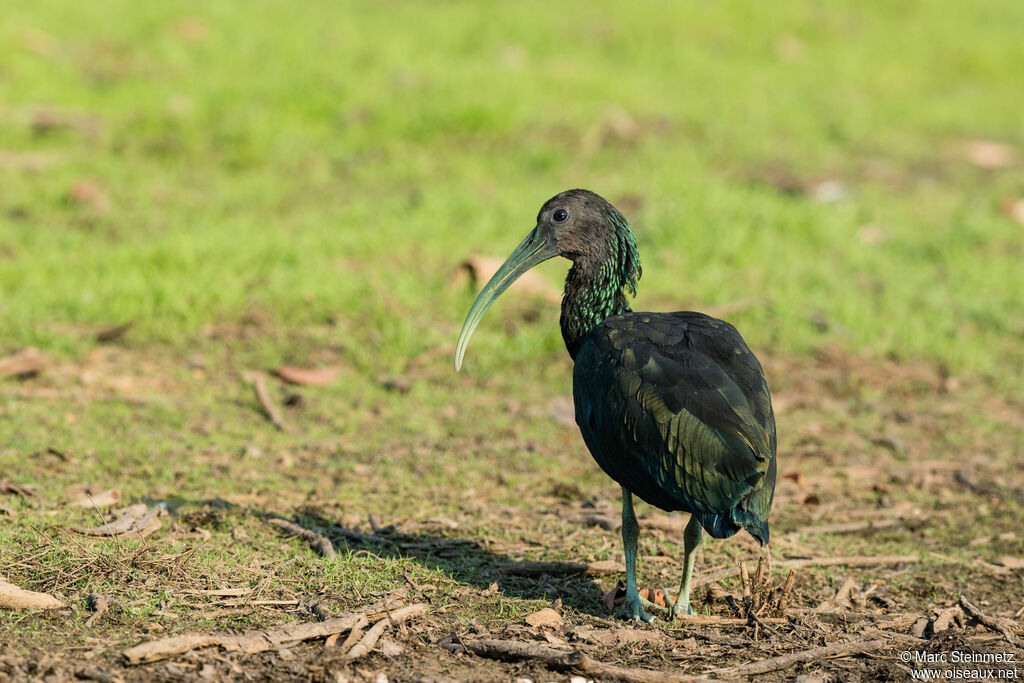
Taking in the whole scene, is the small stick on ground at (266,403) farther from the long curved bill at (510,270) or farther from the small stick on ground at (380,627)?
the small stick on ground at (380,627)

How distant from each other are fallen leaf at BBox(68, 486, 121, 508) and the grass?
2.9 inches

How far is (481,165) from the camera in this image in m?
10.4

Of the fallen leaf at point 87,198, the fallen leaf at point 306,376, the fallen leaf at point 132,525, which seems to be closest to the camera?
the fallen leaf at point 132,525

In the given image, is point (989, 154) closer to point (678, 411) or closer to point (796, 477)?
point (796, 477)

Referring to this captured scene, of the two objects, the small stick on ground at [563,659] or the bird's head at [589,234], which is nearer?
the small stick on ground at [563,659]

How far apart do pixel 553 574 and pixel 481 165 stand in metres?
6.03

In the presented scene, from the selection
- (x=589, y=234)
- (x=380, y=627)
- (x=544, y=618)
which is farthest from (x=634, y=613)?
(x=589, y=234)

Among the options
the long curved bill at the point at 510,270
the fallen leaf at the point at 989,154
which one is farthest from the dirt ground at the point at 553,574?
the fallen leaf at the point at 989,154

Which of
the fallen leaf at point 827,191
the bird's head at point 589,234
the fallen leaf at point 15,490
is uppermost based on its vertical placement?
the fallen leaf at point 827,191

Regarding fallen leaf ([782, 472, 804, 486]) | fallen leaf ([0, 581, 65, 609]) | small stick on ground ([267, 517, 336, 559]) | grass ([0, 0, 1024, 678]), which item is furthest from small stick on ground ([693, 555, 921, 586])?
fallen leaf ([0, 581, 65, 609])

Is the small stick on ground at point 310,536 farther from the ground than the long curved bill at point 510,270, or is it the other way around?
the long curved bill at point 510,270

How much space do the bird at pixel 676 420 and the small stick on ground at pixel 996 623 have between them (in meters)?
0.94

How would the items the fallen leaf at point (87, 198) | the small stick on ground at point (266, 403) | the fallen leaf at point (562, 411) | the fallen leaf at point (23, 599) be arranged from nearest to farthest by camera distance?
the fallen leaf at point (23, 599), the small stick on ground at point (266, 403), the fallen leaf at point (562, 411), the fallen leaf at point (87, 198)

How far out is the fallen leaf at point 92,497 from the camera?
5145 mm
